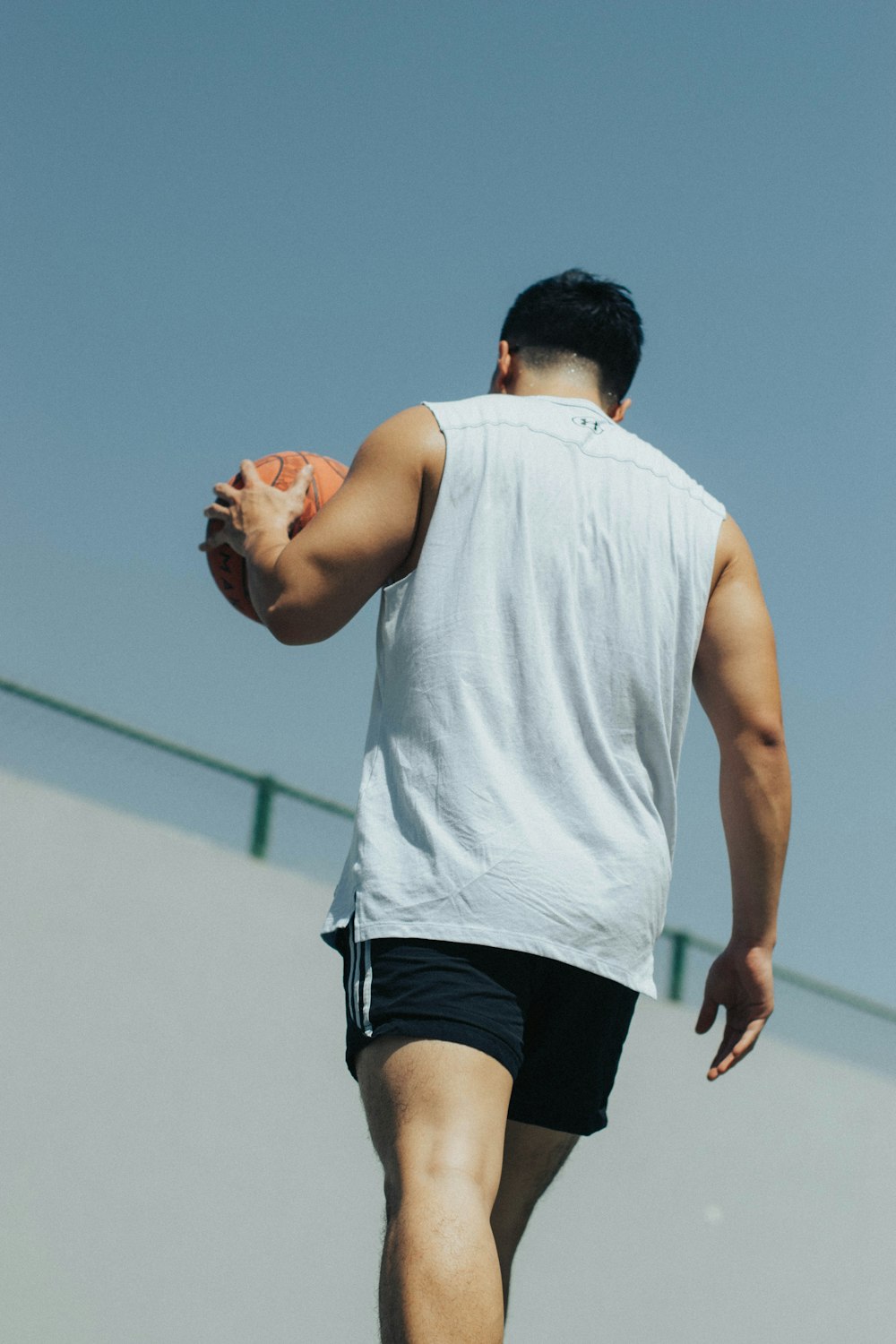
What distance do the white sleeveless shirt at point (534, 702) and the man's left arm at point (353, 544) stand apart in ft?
0.14

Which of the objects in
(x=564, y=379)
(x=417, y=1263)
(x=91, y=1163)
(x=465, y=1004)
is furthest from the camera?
(x=91, y=1163)

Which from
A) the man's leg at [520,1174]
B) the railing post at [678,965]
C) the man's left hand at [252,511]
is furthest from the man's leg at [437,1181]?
the railing post at [678,965]

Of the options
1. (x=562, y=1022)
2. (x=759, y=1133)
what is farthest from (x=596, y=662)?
(x=759, y=1133)

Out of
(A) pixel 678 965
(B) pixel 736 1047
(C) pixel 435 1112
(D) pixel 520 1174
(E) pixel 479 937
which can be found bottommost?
(A) pixel 678 965

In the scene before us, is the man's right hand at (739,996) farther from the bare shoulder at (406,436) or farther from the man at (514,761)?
the bare shoulder at (406,436)

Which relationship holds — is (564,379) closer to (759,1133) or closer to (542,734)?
(542,734)

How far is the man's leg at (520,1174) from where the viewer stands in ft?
6.47

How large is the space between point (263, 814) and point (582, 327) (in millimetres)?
5015

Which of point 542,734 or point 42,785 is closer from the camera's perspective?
point 542,734

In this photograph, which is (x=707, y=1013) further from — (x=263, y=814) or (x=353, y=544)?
(x=263, y=814)

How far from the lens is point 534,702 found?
187 cm

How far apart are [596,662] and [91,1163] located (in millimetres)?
4433

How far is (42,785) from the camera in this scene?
6.11 m

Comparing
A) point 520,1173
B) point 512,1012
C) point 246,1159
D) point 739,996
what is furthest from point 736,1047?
point 246,1159
